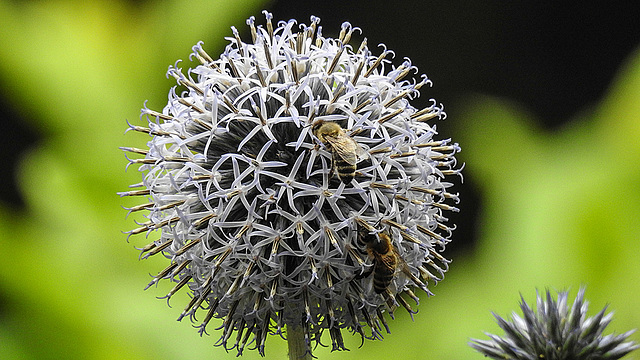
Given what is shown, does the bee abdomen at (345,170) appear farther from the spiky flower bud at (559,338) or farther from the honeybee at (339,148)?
the spiky flower bud at (559,338)

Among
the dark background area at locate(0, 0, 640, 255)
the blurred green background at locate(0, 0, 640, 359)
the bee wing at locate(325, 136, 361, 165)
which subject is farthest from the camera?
the dark background area at locate(0, 0, 640, 255)

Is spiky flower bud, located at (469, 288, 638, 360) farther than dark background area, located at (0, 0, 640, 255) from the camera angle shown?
No

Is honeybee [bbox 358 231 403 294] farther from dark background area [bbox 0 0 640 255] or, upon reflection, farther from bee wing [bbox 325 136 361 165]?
dark background area [bbox 0 0 640 255]

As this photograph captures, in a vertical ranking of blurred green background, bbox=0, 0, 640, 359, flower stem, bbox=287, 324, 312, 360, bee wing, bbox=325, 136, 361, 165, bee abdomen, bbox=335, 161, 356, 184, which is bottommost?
flower stem, bbox=287, 324, 312, 360

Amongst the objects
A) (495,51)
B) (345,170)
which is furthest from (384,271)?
(495,51)

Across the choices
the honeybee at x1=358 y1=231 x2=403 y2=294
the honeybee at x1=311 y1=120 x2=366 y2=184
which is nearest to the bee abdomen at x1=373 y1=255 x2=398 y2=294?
the honeybee at x1=358 y1=231 x2=403 y2=294

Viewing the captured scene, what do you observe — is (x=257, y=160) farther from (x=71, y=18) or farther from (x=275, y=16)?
(x=275, y=16)

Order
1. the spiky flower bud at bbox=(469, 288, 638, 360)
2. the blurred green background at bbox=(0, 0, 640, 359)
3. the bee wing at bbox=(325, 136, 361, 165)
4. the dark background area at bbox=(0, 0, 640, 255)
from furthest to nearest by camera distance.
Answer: the dark background area at bbox=(0, 0, 640, 255) → the blurred green background at bbox=(0, 0, 640, 359) → the spiky flower bud at bbox=(469, 288, 638, 360) → the bee wing at bbox=(325, 136, 361, 165)
